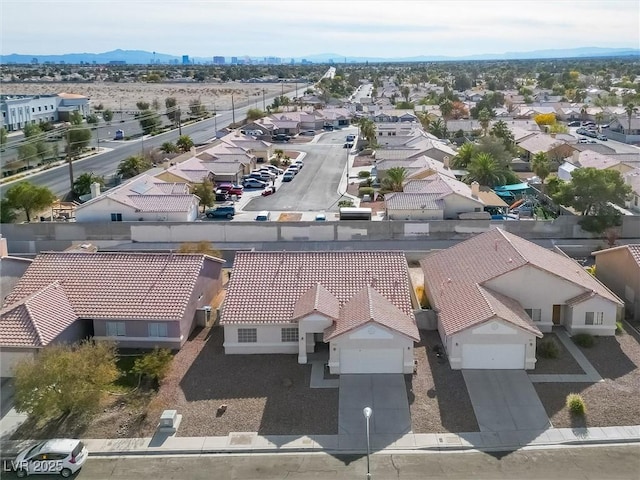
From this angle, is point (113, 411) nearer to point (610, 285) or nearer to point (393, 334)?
point (393, 334)

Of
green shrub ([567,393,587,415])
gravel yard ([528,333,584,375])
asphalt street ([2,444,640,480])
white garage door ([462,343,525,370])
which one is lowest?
asphalt street ([2,444,640,480])

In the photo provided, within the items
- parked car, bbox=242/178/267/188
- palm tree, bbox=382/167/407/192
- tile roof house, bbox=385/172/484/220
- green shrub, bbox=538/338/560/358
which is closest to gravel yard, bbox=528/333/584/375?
green shrub, bbox=538/338/560/358

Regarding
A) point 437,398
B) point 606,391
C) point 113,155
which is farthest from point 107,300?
point 113,155

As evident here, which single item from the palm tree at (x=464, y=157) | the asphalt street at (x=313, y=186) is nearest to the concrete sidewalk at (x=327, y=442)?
the asphalt street at (x=313, y=186)

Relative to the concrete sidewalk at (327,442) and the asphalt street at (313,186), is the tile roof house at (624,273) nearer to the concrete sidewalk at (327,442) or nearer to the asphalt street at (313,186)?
the concrete sidewalk at (327,442)

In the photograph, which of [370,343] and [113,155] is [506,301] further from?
[113,155]

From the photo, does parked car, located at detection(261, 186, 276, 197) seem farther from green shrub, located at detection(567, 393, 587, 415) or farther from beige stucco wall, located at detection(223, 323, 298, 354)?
green shrub, located at detection(567, 393, 587, 415)
